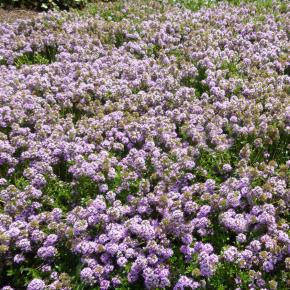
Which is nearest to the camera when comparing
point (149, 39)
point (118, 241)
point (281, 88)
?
point (118, 241)

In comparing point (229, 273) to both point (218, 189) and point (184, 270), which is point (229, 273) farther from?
point (218, 189)

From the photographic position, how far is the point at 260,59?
827 centimetres

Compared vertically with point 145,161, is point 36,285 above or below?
below

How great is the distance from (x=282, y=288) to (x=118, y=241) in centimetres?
163

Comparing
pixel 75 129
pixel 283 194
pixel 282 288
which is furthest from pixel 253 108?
pixel 282 288

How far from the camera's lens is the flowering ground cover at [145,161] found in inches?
183

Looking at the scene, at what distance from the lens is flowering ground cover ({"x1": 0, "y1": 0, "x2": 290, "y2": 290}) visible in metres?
4.66

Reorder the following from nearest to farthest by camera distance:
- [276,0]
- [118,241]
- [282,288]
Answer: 1. [282,288]
2. [118,241]
3. [276,0]

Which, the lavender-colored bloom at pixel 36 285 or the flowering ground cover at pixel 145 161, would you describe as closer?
the lavender-colored bloom at pixel 36 285

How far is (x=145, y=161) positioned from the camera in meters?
5.89

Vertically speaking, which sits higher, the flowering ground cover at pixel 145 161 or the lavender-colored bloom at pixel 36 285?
the flowering ground cover at pixel 145 161

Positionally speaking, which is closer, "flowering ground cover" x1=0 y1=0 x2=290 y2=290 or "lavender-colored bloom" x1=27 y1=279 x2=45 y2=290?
"lavender-colored bloom" x1=27 y1=279 x2=45 y2=290

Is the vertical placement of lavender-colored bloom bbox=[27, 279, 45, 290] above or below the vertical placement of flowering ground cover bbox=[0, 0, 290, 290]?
below

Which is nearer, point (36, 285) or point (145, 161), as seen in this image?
point (36, 285)
